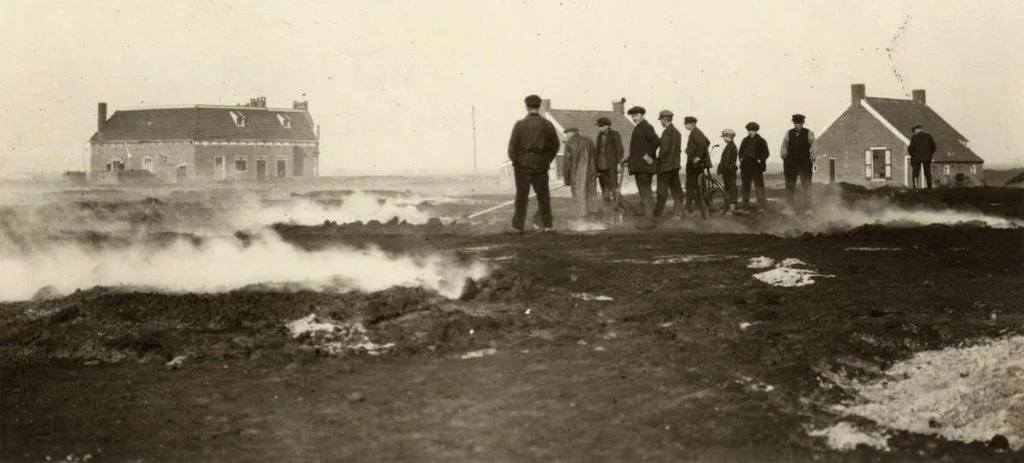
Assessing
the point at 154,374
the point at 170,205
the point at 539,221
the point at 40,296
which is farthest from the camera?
the point at 170,205

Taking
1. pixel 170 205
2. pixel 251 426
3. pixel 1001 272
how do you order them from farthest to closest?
pixel 170 205 < pixel 1001 272 < pixel 251 426

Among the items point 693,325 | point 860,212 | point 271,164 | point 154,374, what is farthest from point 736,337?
point 271,164

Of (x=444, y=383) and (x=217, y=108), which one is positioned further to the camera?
(x=217, y=108)

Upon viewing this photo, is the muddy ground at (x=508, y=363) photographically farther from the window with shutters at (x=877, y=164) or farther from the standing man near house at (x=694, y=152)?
the window with shutters at (x=877, y=164)

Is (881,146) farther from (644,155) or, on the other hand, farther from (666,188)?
(644,155)

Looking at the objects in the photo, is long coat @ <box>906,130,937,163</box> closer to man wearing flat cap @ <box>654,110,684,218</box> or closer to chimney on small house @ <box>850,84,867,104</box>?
man wearing flat cap @ <box>654,110,684,218</box>

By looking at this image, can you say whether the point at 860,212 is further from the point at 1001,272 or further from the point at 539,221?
the point at 1001,272

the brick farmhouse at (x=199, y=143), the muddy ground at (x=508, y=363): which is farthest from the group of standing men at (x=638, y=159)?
the brick farmhouse at (x=199, y=143)
